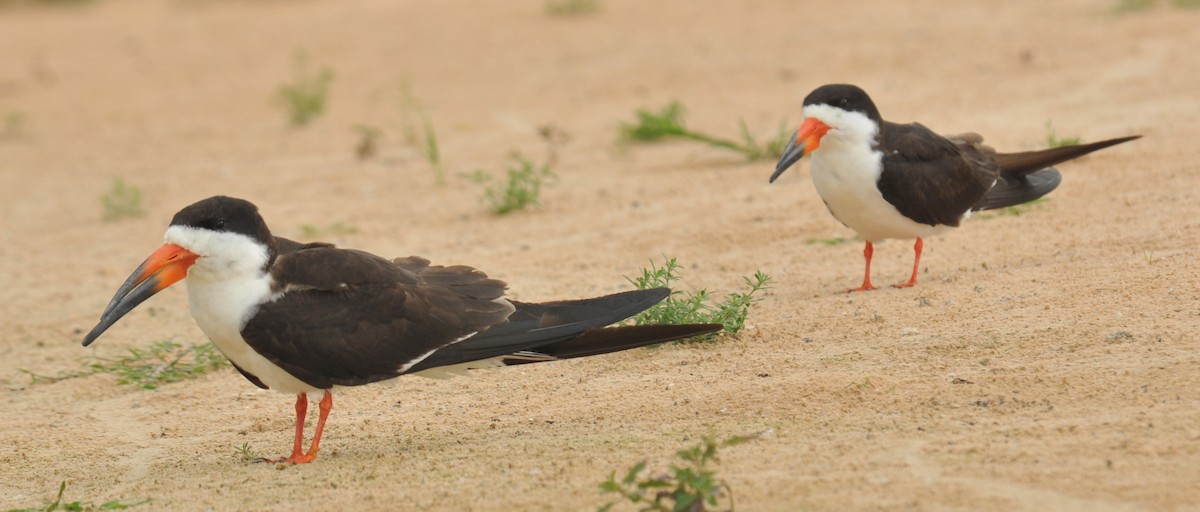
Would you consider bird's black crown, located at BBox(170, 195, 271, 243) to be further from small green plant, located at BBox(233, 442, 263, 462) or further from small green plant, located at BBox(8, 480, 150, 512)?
small green plant, located at BBox(8, 480, 150, 512)

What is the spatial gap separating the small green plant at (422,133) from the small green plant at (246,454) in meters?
4.10

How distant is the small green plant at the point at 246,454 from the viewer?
4.96 m

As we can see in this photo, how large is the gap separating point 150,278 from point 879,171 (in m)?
3.24

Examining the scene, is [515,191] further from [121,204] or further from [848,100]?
[121,204]

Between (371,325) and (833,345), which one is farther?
(833,345)

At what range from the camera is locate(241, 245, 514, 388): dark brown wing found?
470 centimetres

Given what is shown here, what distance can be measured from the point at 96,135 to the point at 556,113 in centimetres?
420

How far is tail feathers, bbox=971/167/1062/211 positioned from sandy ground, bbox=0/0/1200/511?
0.66ft

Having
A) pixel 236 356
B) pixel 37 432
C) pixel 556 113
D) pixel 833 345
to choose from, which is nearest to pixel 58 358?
pixel 37 432

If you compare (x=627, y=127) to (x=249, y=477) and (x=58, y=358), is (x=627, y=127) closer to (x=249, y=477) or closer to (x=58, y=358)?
(x=58, y=358)

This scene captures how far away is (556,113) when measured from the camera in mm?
11117

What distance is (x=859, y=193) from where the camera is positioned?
6.32m

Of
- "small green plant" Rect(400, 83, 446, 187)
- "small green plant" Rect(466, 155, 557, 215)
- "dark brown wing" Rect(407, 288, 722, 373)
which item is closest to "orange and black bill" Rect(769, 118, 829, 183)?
"dark brown wing" Rect(407, 288, 722, 373)

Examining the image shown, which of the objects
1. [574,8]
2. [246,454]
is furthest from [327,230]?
[574,8]
